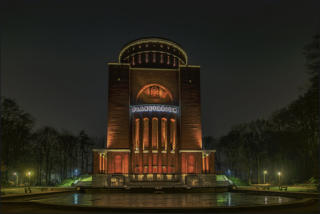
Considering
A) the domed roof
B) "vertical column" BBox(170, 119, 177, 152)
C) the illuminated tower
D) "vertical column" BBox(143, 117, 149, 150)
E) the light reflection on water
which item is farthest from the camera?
the domed roof

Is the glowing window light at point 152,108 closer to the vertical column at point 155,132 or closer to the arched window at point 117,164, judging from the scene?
the vertical column at point 155,132

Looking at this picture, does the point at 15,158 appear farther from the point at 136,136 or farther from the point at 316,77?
the point at 316,77

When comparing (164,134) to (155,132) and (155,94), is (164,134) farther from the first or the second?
(155,94)

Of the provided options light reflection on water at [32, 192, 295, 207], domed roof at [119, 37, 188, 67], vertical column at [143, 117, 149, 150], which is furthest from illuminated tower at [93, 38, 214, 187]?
light reflection on water at [32, 192, 295, 207]

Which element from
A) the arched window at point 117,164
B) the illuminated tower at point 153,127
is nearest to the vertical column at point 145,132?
the illuminated tower at point 153,127

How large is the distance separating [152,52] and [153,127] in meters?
12.7

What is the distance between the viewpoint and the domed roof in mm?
48562

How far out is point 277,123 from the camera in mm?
47250

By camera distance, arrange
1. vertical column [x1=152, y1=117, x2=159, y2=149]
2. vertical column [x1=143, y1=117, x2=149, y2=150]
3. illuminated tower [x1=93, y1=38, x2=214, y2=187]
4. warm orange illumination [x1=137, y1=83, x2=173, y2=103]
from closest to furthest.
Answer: illuminated tower [x1=93, y1=38, x2=214, y2=187] → vertical column [x1=143, y1=117, x2=149, y2=150] → vertical column [x1=152, y1=117, x2=159, y2=149] → warm orange illumination [x1=137, y1=83, x2=173, y2=103]

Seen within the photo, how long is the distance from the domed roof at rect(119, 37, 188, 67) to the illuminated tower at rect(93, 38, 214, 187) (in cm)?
181

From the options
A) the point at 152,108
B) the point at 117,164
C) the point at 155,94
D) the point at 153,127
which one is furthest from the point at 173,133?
the point at 117,164

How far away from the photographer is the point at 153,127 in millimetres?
42594

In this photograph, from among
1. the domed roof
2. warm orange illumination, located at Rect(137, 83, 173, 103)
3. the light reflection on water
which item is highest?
the domed roof

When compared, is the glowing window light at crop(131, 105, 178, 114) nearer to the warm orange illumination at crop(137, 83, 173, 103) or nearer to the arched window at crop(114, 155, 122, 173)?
the warm orange illumination at crop(137, 83, 173, 103)
